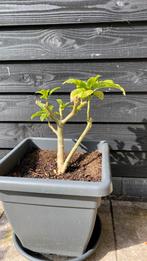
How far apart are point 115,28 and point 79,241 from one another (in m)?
1.08

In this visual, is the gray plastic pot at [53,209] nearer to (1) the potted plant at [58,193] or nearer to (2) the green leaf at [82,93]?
(1) the potted plant at [58,193]

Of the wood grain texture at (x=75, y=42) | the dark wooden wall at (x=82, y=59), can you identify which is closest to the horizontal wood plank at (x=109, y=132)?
the dark wooden wall at (x=82, y=59)

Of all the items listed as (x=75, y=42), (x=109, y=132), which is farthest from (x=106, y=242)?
(x=75, y=42)

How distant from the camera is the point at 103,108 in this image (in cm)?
145

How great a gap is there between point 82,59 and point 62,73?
0.14 meters

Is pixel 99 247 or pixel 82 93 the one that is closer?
pixel 82 93

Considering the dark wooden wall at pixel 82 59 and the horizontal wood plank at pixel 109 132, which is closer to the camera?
the dark wooden wall at pixel 82 59

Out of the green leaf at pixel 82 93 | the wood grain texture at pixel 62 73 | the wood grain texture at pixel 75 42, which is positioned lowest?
the wood grain texture at pixel 62 73

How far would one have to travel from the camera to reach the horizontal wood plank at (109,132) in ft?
4.86

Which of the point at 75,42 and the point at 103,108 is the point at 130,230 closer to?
the point at 103,108

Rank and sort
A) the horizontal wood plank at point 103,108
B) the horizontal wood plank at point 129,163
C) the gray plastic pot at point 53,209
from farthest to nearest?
the horizontal wood plank at point 129,163 < the horizontal wood plank at point 103,108 < the gray plastic pot at point 53,209

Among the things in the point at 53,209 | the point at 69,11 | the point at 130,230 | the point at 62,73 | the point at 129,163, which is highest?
the point at 69,11

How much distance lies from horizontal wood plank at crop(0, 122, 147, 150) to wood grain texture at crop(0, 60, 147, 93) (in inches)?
8.9

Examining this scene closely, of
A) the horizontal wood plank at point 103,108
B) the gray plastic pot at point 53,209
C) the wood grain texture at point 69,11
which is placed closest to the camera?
the gray plastic pot at point 53,209
